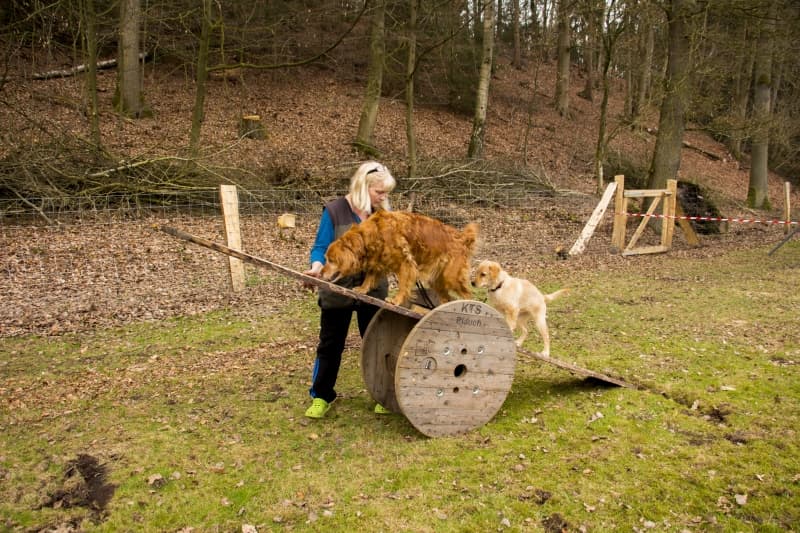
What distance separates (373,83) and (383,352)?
13951mm

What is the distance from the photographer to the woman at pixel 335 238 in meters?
4.55

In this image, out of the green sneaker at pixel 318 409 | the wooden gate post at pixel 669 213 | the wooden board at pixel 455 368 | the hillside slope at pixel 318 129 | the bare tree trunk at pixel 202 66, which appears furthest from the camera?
the hillside slope at pixel 318 129

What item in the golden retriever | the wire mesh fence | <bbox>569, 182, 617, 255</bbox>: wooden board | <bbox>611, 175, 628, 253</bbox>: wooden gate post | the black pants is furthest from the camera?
<bbox>611, 175, 628, 253</bbox>: wooden gate post

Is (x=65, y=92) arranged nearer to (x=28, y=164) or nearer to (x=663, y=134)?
(x=28, y=164)

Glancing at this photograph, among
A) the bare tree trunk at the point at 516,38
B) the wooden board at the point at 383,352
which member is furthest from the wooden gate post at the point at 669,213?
the bare tree trunk at the point at 516,38

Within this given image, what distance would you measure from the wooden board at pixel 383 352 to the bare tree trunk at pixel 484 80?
1333 centimetres

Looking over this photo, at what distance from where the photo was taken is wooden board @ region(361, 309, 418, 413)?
187 inches

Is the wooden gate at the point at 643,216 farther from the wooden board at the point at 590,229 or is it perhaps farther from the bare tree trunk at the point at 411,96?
the bare tree trunk at the point at 411,96

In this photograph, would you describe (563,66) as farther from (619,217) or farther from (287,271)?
(287,271)

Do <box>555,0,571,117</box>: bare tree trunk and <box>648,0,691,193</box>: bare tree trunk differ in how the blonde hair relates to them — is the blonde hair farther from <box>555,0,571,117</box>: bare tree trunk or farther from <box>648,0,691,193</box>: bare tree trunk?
<box>555,0,571,117</box>: bare tree trunk

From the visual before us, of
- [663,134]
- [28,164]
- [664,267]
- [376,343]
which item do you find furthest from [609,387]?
[663,134]

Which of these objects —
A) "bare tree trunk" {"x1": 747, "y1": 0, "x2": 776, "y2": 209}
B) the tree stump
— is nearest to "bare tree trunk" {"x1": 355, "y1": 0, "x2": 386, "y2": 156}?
the tree stump

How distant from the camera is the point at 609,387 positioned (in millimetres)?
5234

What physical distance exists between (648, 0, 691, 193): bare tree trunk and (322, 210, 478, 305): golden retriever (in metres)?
11.7
